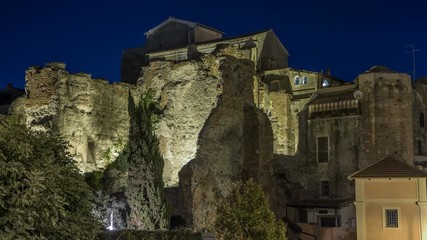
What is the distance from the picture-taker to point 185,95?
34531mm

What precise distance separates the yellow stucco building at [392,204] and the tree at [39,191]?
2402 centimetres

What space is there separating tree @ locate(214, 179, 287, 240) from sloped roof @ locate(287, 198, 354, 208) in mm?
15959

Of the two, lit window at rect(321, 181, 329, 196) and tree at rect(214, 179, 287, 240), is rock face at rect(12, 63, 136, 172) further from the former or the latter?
lit window at rect(321, 181, 329, 196)

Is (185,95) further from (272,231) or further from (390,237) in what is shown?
(390,237)

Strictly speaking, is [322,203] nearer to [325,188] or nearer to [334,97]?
[325,188]

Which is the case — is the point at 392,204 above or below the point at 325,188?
below

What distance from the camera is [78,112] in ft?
110

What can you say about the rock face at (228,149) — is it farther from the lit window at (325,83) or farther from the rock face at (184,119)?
the lit window at (325,83)

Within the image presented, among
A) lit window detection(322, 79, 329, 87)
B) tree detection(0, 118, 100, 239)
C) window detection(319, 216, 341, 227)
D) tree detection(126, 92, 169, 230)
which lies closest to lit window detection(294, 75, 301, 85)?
lit window detection(322, 79, 329, 87)

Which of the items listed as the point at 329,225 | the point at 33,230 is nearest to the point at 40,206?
the point at 33,230

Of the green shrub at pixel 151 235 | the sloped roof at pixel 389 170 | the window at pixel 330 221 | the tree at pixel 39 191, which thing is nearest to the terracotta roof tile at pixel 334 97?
the sloped roof at pixel 389 170

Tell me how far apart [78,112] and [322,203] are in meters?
18.6

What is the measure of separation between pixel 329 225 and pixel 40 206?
29.9 meters

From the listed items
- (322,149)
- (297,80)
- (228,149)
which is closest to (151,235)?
(228,149)
